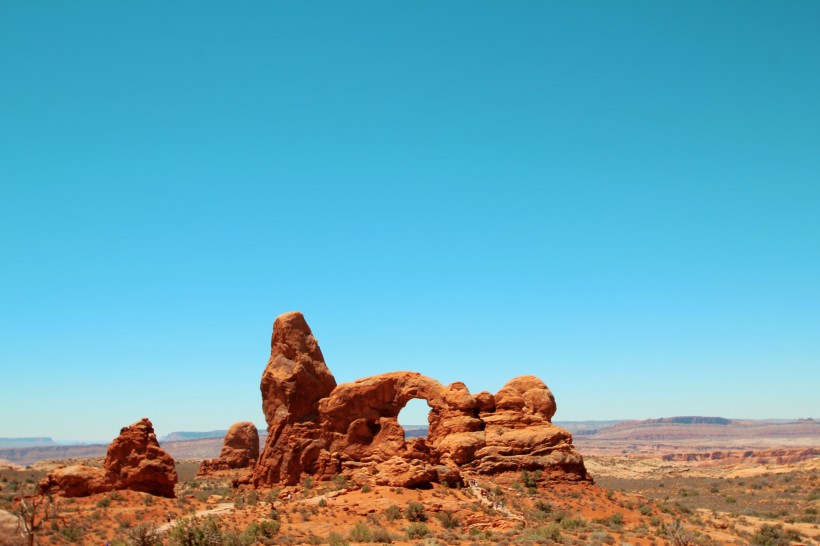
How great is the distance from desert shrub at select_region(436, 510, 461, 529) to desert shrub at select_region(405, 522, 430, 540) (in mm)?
1332

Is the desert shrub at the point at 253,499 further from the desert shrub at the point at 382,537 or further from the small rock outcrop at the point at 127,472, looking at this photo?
the desert shrub at the point at 382,537

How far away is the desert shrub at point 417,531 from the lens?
21234 mm

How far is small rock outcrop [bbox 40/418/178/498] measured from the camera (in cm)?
3303

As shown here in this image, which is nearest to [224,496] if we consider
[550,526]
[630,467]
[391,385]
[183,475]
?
[391,385]

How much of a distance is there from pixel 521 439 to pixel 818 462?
6058cm

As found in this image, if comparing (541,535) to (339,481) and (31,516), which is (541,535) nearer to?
(339,481)

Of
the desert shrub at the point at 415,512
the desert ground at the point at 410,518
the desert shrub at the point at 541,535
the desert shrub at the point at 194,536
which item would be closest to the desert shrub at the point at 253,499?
the desert ground at the point at 410,518

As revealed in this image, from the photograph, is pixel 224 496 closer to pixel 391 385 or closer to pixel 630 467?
pixel 391 385

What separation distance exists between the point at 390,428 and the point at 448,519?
12.2m

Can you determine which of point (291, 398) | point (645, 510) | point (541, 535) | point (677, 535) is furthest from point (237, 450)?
point (677, 535)

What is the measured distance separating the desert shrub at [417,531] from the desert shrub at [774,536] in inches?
579

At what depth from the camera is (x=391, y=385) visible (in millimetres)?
36594

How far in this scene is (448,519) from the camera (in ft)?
76.7

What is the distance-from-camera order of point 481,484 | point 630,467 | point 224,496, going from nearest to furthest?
point 481,484
point 224,496
point 630,467
